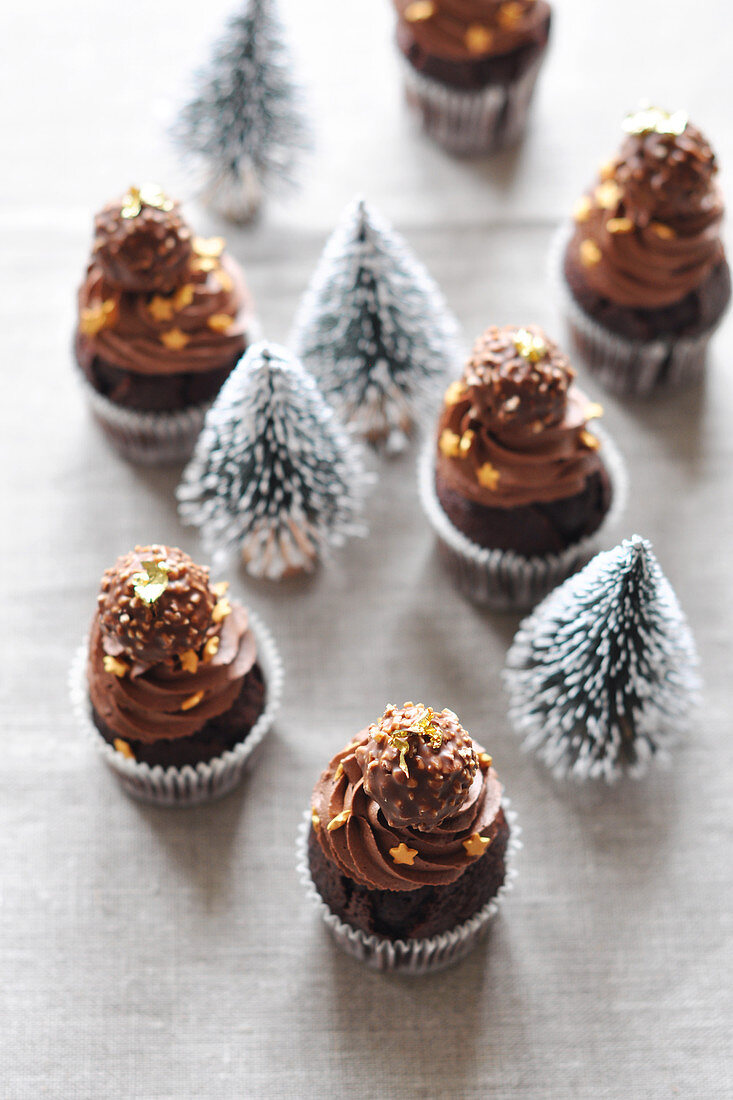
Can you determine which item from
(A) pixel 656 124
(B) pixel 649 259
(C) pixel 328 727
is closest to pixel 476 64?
(A) pixel 656 124

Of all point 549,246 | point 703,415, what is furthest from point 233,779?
point 549,246

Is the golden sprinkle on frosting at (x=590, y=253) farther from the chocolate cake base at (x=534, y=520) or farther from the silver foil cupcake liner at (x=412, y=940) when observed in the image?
the silver foil cupcake liner at (x=412, y=940)

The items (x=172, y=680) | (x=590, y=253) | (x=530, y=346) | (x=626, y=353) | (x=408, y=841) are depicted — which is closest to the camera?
(x=408, y=841)

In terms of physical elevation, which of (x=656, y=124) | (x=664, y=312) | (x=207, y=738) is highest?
(x=656, y=124)

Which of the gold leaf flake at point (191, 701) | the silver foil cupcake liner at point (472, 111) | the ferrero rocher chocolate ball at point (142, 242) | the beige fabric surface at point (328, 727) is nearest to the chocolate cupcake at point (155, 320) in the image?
the ferrero rocher chocolate ball at point (142, 242)

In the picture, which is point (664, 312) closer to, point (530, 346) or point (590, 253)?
point (590, 253)
